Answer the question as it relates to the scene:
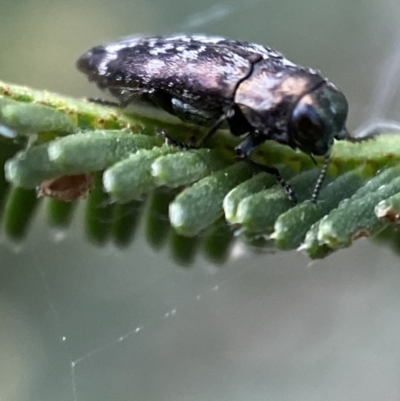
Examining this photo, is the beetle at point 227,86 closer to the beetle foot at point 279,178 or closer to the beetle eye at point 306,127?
the beetle eye at point 306,127

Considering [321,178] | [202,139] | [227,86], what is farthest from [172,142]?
[227,86]

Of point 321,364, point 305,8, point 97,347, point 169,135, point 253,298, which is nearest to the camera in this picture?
point 169,135

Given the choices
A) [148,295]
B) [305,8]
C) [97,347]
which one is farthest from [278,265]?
[305,8]

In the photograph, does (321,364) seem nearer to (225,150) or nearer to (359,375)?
(359,375)

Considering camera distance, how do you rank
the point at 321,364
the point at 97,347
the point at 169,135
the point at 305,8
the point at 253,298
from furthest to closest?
the point at 305,8 < the point at 253,298 < the point at 321,364 < the point at 97,347 < the point at 169,135

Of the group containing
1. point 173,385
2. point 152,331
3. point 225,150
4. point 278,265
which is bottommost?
point 173,385

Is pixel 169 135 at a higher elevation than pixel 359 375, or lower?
higher

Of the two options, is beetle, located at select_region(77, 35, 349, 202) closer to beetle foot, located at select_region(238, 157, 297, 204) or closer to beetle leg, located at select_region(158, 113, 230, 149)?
beetle leg, located at select_region(158, 113, 230, 149)
